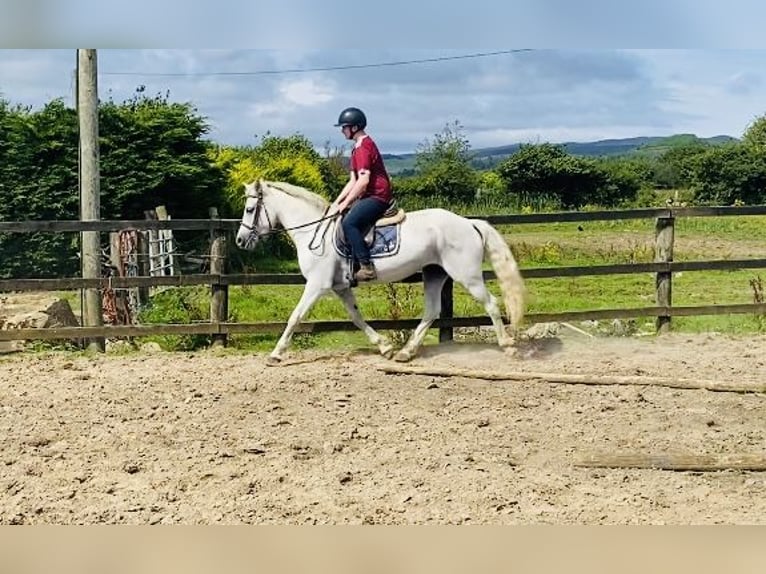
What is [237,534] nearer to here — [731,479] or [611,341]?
[731,479]

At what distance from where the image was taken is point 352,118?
6574 mm

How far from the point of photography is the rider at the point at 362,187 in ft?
21.7

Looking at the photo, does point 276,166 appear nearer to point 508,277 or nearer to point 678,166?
point 508,277

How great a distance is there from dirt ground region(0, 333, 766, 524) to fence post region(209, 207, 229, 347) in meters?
0.33

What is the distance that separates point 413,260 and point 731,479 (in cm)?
304

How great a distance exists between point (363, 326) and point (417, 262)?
2.21 feet

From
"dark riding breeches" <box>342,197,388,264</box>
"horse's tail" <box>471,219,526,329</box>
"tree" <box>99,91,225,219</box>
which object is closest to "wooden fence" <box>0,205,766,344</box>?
"horse's tail" <box>471,219,526,329</box>

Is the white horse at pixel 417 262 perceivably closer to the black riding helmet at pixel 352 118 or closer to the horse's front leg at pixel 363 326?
the horse's front leg at pixel 363 326

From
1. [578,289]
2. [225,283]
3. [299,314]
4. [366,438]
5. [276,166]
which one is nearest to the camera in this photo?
[366,438]

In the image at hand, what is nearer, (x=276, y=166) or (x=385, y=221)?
(x=385, y=221)

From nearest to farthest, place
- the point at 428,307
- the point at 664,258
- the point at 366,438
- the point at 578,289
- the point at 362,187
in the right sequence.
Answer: the point at 366,438, the point at 362,187, the point at 428,307, the point at 664,258, the point at 578,289

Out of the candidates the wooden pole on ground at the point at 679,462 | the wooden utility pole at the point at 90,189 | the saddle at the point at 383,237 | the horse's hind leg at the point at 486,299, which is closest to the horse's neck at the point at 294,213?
the saddle at the point at 383,237

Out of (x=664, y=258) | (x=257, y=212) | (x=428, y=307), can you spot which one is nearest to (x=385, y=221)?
(x=428, y=307)

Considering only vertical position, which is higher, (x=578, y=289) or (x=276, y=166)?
(x=276, y=166)
